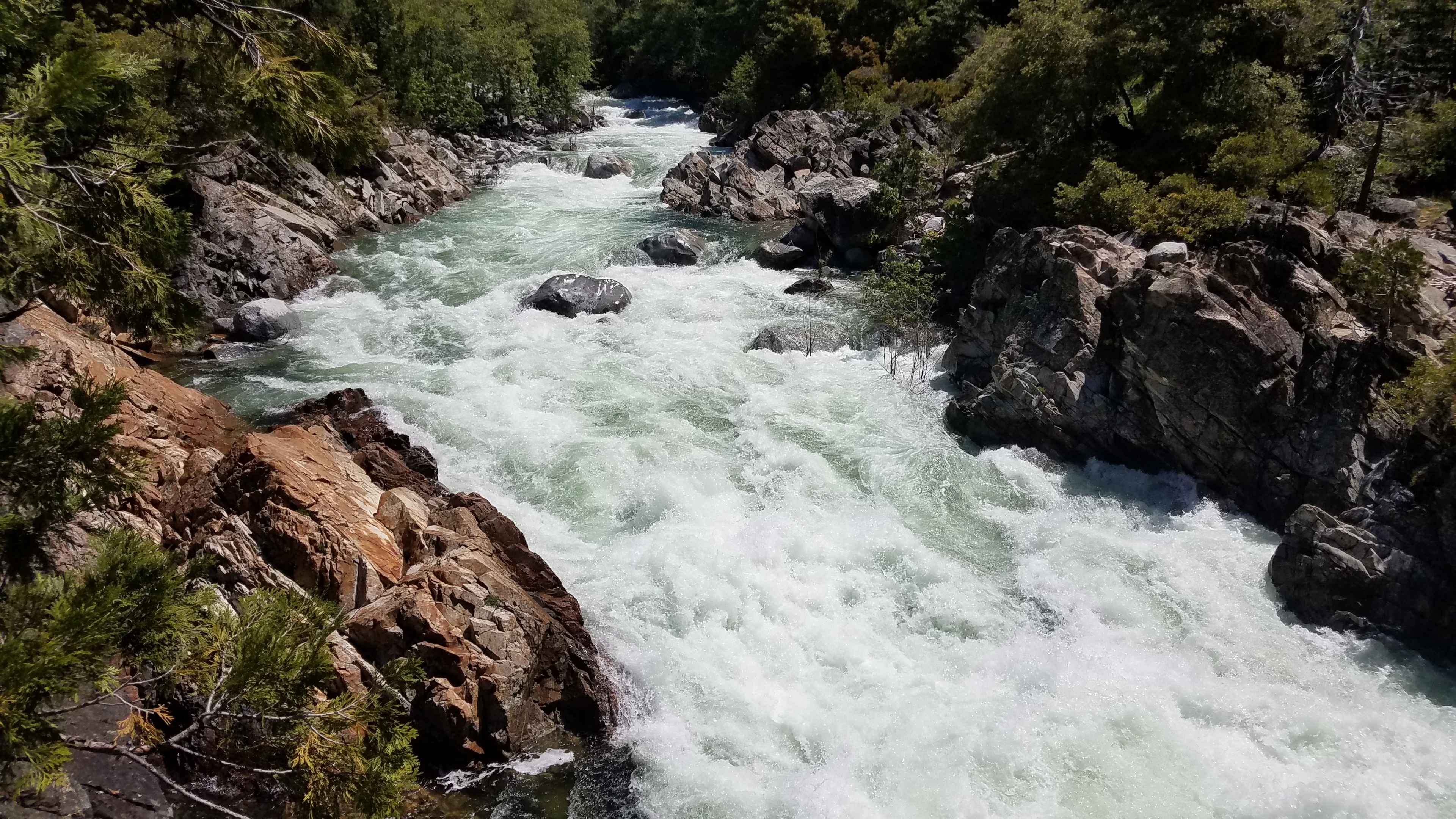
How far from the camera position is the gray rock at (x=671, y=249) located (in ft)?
83.7

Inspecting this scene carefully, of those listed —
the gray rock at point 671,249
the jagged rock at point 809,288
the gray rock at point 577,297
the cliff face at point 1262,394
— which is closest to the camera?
the cliff face at point 1262,394

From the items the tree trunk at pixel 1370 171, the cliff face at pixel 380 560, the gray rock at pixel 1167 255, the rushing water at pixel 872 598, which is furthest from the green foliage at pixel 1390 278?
the cliff face at pixel 380 560

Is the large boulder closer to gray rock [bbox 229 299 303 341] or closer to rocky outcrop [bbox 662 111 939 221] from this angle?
rocky outcrop [bbox 662 111 939 221]

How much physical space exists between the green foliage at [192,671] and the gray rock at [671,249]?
67.6ft

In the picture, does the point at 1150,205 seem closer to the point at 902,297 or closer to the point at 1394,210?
the point at 1394,210

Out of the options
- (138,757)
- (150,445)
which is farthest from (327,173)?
(138,757)

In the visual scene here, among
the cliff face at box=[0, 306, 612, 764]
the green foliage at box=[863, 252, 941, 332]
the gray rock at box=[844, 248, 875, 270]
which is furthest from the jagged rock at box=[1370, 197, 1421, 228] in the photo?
the cliff face at box=[0, 306, 612, 764]

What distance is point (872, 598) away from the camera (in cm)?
1159

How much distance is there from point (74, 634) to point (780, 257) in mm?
23101

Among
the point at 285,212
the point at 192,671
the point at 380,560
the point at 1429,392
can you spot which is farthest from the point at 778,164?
the point at 192,671

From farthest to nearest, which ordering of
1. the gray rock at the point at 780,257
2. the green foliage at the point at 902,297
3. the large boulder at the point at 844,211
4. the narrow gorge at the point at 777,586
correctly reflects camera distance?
1. the large boulder at the point at 844,211
2. the gray rock at the point at 780,257
3. the green foliage at the point at 902,297
4. the narrow gorge at the point at 777,586

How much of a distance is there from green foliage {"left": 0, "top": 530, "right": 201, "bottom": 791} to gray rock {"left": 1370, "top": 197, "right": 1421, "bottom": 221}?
20.3 m

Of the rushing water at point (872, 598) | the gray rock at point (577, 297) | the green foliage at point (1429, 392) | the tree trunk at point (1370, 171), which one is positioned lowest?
the rushing water at point (872, 598)

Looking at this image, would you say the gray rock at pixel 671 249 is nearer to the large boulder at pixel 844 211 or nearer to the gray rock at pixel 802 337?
the large boulder at pixel 844 211
